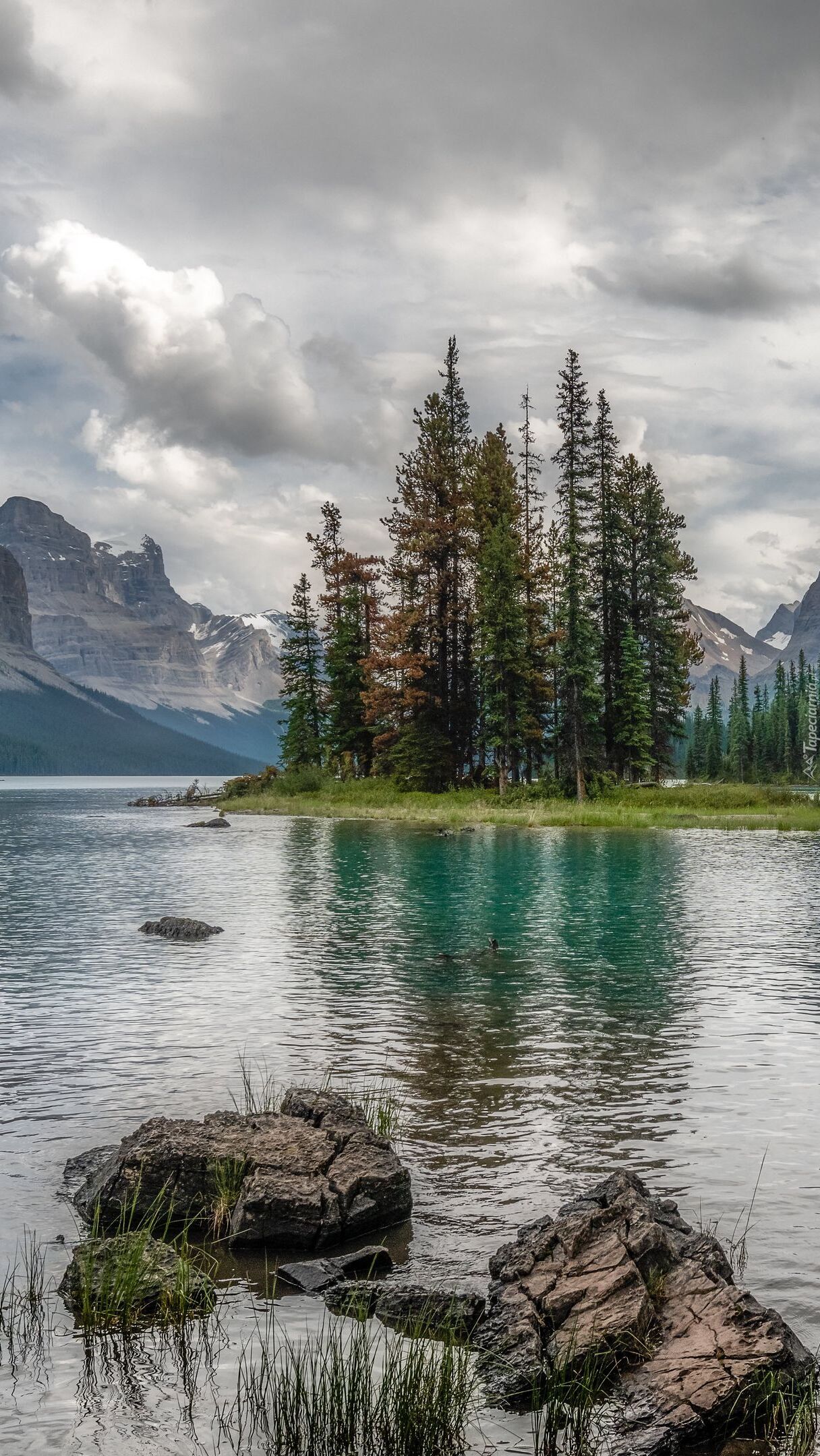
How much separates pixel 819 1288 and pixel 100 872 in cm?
3485

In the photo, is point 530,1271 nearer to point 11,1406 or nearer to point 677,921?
point 11,1406

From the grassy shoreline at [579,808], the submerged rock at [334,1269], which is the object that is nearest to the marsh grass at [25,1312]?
the submerged rock at [334,1269]

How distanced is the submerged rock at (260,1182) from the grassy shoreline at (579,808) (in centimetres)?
4621

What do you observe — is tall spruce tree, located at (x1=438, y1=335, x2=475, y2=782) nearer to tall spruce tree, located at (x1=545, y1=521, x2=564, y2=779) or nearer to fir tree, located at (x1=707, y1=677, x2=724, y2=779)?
tall spruce tree, located at (x1=545, y1=521, x2=564, y2=779)

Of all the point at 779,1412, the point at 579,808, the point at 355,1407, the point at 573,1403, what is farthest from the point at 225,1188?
the point at 579,808

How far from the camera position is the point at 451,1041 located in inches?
576

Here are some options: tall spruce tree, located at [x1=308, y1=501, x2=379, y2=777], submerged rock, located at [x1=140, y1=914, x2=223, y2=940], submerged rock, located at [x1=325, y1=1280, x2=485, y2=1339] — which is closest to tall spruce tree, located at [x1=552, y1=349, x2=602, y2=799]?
tall spruce tree, located at [x1=308, y1=501, x2=379, y2=777]

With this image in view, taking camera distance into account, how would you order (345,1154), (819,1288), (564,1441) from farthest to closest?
(345,1154)
(819,1288)
(564,1441)

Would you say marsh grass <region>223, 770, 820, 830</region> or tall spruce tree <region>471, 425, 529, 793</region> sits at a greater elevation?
tall spruce tree <region>471, 425, 529, 793</region>

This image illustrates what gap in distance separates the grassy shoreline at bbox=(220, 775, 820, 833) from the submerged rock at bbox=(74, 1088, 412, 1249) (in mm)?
46213

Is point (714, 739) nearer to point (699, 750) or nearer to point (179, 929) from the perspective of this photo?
point (699, 750)

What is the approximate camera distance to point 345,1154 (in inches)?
358

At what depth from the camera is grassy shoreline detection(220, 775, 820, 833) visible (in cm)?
5672

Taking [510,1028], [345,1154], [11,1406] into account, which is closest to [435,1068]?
[510,1028]
